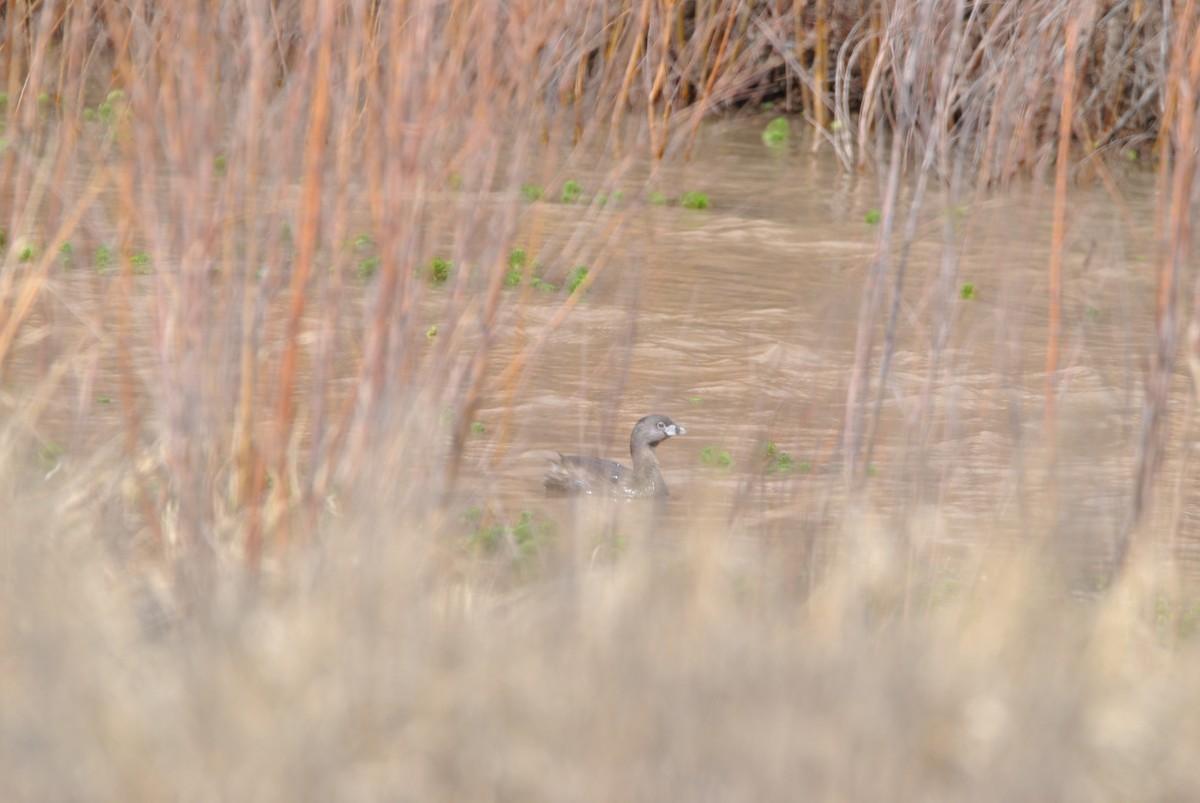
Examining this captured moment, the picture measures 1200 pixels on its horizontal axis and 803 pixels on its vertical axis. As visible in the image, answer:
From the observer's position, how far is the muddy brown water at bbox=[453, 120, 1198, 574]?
14.1 feet

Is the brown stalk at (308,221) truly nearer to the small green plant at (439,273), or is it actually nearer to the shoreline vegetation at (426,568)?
the shoreline vegetation at (426,568)

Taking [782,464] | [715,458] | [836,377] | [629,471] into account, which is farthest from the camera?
[836,377]

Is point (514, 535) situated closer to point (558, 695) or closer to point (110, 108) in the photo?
point (558, 695)

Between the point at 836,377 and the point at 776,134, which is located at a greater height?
the point at 776,134

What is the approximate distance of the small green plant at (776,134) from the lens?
13.4 meters

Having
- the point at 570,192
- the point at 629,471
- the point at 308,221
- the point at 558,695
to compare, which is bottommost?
the point at 629,471

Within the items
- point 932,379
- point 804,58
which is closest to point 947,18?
point 932,379

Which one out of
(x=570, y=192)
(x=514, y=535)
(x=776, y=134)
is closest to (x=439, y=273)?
(x=570, y=192)

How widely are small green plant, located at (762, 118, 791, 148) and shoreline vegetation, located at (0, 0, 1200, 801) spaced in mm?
8541

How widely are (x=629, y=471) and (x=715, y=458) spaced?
0.39 m

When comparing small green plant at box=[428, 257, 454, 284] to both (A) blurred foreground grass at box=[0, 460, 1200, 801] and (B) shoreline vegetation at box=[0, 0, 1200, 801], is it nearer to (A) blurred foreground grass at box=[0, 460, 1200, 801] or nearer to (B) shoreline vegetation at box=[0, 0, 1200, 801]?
(B) shoreline vegetation at box=[0, 0, 1200, 801]

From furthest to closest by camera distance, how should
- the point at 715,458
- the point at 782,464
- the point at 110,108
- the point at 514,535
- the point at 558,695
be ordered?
the point at 110,108 < the point at 715,458 < the point at 782,464 < the point at 514,535 < the point at 558,695

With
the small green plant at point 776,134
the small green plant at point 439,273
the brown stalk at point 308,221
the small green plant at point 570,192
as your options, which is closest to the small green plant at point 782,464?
the small green plant at point 439,273

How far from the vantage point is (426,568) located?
3314 mm
